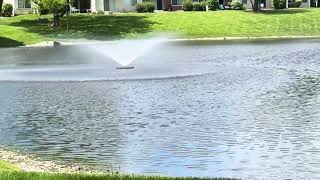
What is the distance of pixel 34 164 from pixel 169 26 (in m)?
65.0

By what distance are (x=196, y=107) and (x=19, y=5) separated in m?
77.8

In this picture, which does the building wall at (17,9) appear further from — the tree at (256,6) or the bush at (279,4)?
the bush at (279,4)

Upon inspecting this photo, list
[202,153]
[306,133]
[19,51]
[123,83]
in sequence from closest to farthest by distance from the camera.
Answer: [202,153] < [306,133] < [123,83] < [19,51]

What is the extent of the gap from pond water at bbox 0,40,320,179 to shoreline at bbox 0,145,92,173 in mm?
598

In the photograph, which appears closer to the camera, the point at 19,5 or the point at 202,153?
the point at 202,153

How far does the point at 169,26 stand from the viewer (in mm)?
81188

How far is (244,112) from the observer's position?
2484 centimetres

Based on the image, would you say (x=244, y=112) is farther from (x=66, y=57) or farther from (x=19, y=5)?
(x=19, y=5)

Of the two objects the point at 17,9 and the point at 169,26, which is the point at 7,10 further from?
the point at 169,26

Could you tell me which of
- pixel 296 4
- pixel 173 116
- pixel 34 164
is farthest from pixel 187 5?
pixel 34 164

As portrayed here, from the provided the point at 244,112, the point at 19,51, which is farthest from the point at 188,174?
the point at 19,51

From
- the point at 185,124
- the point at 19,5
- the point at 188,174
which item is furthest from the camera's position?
the point at 19,5

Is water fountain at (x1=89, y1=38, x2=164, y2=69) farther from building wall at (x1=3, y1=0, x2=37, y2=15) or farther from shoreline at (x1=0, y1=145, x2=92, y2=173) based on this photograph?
building wall at (x1=3, y1=0, x2=37, y2=15)

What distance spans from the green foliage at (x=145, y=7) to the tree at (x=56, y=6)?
1415 cm
